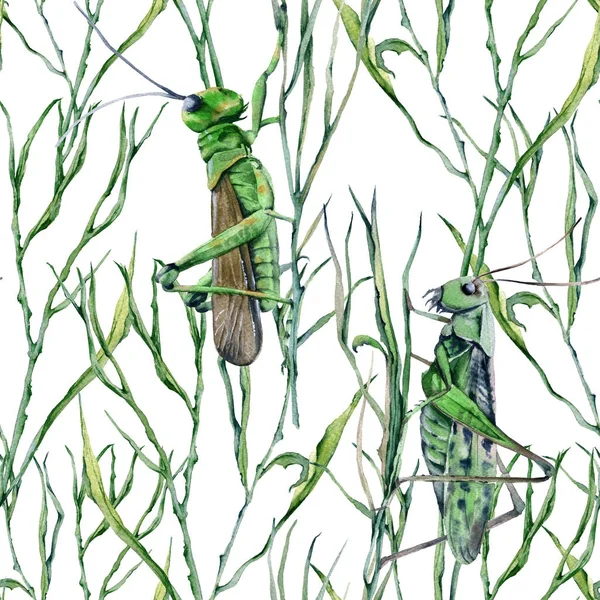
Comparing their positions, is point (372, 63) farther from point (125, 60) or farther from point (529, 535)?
point (529, 535)

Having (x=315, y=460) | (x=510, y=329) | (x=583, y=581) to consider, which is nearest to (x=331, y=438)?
(x=315, y=460)

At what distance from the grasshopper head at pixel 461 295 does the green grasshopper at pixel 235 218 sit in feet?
0.70

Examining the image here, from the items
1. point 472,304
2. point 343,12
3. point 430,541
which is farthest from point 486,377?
point 343,12

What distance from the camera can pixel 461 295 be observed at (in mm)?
1656

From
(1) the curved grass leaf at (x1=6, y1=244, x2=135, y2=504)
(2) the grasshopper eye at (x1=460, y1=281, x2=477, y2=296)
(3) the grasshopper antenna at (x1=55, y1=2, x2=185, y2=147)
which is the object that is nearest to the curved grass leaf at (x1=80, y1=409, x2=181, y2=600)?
(1) the curved grass leaf at (x1=6, y1=244, x2=135, y2=504)

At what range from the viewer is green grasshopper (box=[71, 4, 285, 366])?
1.69 m

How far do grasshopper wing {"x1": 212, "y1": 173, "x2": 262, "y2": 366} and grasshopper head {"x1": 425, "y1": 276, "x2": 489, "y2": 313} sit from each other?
0.24 meters

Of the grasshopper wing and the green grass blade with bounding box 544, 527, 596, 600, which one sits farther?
the green grass blade with bounding box 544, 527, 596, 600

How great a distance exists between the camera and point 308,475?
5.75 feet

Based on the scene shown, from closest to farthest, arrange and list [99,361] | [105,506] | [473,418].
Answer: [473,418] → [105,506] → [99,361]

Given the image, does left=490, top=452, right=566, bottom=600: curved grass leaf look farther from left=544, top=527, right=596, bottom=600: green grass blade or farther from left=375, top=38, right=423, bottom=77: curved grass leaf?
left=375, top=38, right=423, bottom=77: curved grass leaf

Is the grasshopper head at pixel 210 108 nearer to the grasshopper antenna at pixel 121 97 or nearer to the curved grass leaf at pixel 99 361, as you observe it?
the grasshopper antenna at pixel 121 97

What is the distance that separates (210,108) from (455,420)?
51 cm

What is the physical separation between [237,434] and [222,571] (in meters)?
0.19
